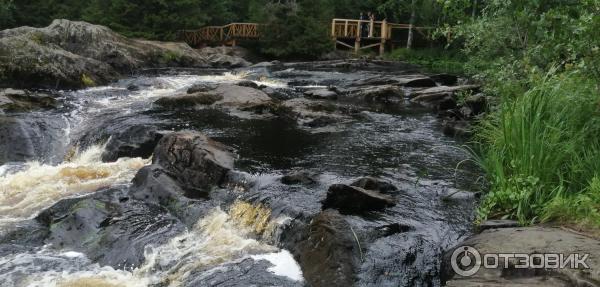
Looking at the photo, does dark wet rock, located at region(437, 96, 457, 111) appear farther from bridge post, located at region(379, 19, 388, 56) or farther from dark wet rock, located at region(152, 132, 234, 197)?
bridge post, located at region(379, 19, 388, 56)

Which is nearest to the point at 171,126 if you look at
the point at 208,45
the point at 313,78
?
the point at 313,78

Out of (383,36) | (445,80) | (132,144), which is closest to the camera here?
(132,144)

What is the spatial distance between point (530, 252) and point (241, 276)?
2.82 m

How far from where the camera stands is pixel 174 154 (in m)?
8.55

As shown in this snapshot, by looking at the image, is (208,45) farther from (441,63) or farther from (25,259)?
(25,259)

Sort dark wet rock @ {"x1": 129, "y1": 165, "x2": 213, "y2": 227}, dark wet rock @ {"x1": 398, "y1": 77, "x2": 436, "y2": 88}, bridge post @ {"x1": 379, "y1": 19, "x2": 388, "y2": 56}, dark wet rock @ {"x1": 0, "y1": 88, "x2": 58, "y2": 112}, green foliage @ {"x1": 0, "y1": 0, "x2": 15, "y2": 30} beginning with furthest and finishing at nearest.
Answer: bridge post @ {"x1": 379, "y1": 19, "x2": 388, "y2": 56}
green foliage @ {"x1": 0, "y1": 0, "x2": 15, "y2": 30}
dark wet rock @ {"x1": 398, "y1": 77, "x2": 436, "y2": 88}
dark wet rock @ {"x1": 0, "y1": 88, "x2": 58, "y2": 112}
dark wet rock @ {"x1": 129, "y1": 165, "x2": 213, "y2": 227}

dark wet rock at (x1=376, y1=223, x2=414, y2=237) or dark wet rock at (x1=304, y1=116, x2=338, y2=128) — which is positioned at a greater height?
dark wet rock at (x1=376, y1=223, x2=414, y2=237)

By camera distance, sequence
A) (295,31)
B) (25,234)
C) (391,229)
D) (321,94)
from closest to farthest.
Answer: (391,229) < (25,234) < (321,94) < (295,31)

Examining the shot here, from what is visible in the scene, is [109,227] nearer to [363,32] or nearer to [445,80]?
[445,80]

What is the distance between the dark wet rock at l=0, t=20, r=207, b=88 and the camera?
15828 millimetres

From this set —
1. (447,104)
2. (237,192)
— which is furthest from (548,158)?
Result: (447,104)

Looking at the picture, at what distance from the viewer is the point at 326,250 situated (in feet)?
17.9

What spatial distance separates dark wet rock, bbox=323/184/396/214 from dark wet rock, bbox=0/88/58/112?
9153 mm

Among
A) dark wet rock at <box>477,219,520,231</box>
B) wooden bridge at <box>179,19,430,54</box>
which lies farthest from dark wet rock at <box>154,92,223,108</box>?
wooden bridge at <box>179,19,430,54</box>
